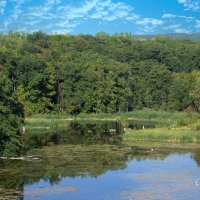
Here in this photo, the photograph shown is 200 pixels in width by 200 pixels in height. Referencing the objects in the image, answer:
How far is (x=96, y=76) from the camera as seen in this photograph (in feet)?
300

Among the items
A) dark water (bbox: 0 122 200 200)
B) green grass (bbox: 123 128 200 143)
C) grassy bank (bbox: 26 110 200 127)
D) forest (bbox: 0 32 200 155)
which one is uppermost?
forest (bbox: 0 32 200 155)

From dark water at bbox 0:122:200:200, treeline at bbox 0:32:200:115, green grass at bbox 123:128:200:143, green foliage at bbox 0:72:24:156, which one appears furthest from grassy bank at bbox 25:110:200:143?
green foliage at bbox 0:72:24:156

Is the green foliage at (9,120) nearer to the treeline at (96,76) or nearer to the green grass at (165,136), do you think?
the green grass at (165,136)

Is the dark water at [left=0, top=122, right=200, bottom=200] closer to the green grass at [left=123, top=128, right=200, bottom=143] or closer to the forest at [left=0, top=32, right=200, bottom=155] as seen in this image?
the green grass at [left=123, top=128, right=200, bottom=143]

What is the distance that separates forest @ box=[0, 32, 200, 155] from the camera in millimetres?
84750

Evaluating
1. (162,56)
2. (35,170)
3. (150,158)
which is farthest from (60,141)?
(162,56)

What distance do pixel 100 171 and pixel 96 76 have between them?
5437cm

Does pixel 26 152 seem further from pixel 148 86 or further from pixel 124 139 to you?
pixel 148 86

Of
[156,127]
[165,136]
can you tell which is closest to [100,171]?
[165,136]

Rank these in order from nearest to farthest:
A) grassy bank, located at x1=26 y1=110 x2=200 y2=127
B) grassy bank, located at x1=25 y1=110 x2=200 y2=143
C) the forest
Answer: grassy bank, located at x1=25 y1=110 x2=200 y2=143 < grassy bank, located at x1=26 y1=110 x2=200 y2=127 < the forest

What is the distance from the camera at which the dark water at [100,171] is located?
3156 cm

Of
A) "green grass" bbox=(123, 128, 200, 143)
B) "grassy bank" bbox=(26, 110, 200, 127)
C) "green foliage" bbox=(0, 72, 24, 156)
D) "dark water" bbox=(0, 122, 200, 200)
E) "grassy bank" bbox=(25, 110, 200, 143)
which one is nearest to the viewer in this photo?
"dark water" bbox=(0, 122, 200, 200)

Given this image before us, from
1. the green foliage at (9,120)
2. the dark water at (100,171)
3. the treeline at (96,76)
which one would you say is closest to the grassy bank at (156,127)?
the dark water at (100,171)

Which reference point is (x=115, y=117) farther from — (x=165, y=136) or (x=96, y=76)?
(x=165, y=136)
